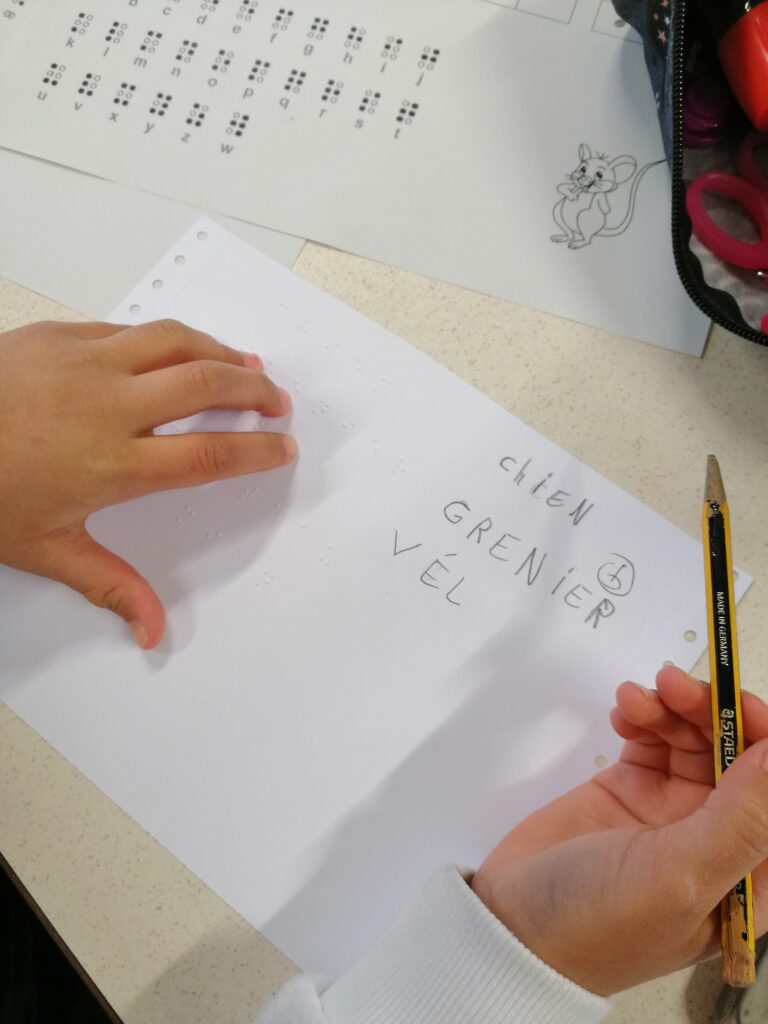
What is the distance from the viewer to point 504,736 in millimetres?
459

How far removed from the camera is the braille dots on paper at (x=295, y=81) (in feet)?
1.95

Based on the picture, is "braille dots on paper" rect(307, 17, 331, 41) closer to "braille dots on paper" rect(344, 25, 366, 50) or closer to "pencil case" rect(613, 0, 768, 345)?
"braille dots on paper" rect(344, 25, 366, 50)

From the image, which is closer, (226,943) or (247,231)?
(226,943)

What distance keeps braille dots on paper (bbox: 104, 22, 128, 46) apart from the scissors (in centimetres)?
42

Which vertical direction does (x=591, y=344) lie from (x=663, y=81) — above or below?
below

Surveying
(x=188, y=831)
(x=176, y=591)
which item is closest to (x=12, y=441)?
(x=176, y=591)

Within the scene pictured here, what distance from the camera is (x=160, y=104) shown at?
0.60m

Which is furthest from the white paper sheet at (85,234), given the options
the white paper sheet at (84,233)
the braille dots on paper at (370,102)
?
the braille dots on paper at (370,102)

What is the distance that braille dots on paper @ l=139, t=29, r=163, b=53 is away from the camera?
0.62 metres

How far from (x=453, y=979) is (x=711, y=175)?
46 centimetres

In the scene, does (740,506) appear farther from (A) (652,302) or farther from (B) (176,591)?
(B) (176,591)

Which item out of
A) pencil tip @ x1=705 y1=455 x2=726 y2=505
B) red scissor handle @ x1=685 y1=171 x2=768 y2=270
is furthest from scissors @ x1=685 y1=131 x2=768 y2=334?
pencil tip @ x1=705 y1=455 x2=726 y2=505

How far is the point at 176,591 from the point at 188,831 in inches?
5.2

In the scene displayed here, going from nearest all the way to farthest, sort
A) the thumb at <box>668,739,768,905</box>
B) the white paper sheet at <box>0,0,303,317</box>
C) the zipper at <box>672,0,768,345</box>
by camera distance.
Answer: the thumb at <box>668,739,768,905</box> < the zipper at <box>672,0,768,345</box> < the white paper sheet at <box>0,0,303,317</box>
